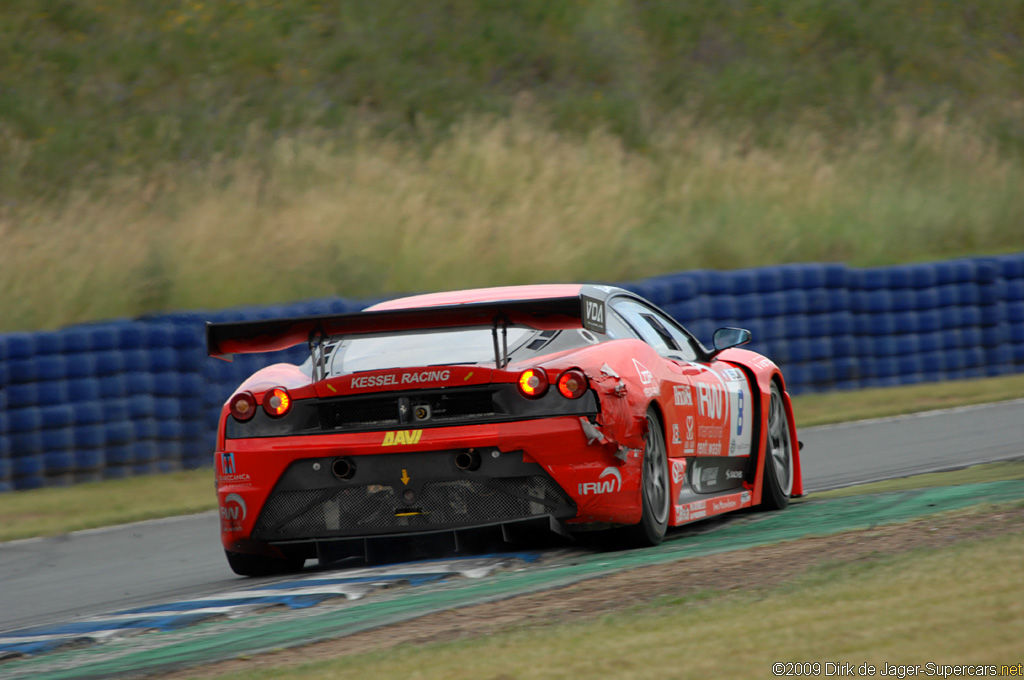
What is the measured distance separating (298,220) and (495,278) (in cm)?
260

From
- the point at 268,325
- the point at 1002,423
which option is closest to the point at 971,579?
the point at 268,325

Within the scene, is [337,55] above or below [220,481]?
above

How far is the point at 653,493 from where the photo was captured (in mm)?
6633

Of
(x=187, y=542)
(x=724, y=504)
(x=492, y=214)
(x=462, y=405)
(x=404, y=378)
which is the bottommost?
(x=187, y=542)

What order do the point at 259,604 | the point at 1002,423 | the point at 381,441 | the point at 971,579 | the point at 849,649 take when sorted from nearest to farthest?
the point at 849,649, the point at 971,579, the point at 259,604, the point at 381,441, the point at 1002,423

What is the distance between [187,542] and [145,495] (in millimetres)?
2601

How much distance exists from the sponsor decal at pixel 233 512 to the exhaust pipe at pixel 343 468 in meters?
0.48

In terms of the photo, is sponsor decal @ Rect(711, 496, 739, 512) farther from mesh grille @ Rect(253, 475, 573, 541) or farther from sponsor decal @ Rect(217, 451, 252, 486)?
sponsor decal @ Rect(217, 451, 252, 486)

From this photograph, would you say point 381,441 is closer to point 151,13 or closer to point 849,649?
point 849,649

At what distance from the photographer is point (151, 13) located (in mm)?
26125

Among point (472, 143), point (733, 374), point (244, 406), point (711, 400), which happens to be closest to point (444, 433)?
point (244, 406)

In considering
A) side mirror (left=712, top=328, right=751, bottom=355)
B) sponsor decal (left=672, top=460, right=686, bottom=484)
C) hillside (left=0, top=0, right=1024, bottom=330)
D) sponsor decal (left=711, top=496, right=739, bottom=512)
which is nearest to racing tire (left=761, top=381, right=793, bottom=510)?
sponsor decal (left=711, top=496, right=739, bottom=512)

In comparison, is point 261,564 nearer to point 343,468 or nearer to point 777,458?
point 343,468

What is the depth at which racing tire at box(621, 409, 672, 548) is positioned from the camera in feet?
21.2
